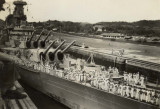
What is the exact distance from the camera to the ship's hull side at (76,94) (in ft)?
19.1

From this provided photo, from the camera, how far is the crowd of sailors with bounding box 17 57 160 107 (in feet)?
18.1

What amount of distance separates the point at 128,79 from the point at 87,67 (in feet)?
5.03

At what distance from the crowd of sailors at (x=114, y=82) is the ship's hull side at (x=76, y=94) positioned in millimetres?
120

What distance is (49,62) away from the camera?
→ 9.10 meters

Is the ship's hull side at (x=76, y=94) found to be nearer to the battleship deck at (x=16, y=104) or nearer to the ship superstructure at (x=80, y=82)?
the ship superstructure at (x=80, y=82)

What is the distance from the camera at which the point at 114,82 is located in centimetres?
661

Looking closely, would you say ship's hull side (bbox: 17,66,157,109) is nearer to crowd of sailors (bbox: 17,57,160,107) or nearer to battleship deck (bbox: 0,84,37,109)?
crowd of sailors (bbox: 17,57,160,107)

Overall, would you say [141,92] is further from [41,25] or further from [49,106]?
[41,25]

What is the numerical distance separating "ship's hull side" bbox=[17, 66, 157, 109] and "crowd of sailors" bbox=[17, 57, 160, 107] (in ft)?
0.39

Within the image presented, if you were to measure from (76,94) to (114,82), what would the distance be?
1192 millimetres

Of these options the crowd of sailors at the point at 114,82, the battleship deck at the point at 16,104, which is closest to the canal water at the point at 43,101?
the crowd of sailors at the point at 114,82

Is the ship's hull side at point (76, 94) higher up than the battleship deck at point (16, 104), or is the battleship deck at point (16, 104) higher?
the battleship deck at point (16, 104)

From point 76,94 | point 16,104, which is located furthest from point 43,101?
point 16,104

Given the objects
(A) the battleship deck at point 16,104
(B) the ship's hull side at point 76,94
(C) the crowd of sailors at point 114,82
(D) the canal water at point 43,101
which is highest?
(C) the crowd of sailors at point 114,82
